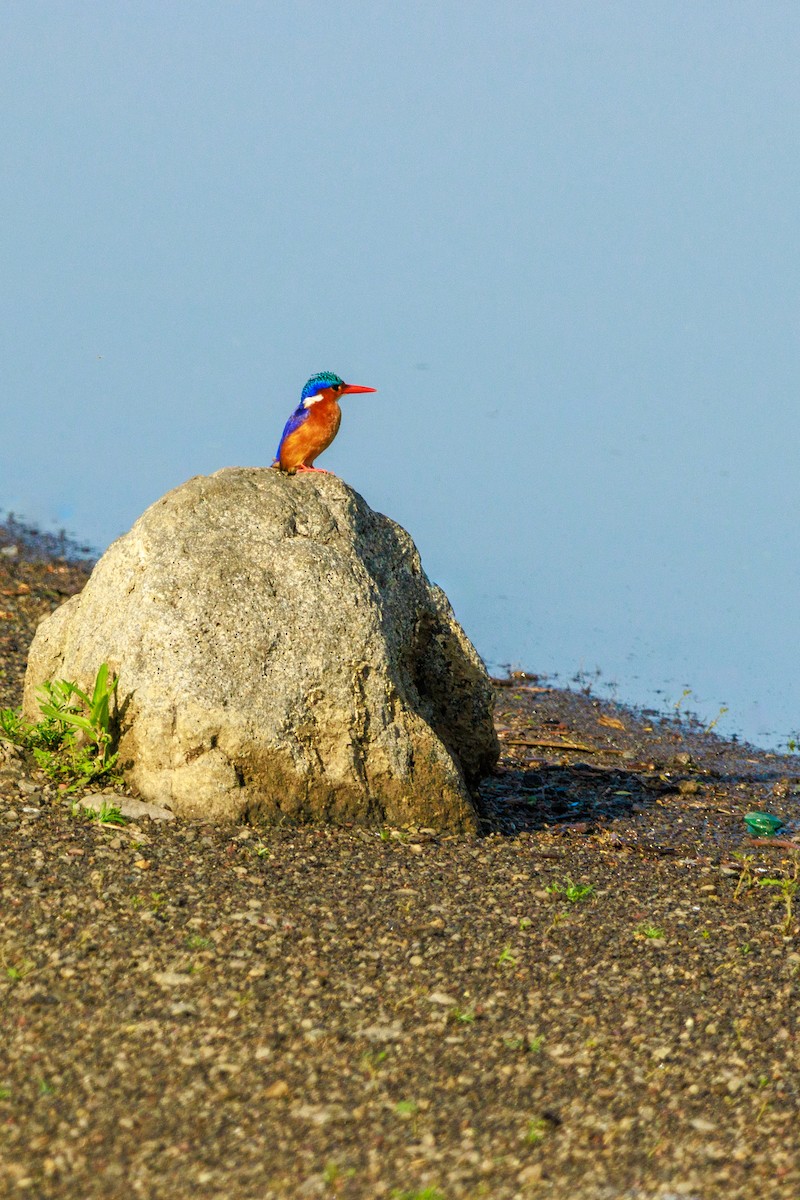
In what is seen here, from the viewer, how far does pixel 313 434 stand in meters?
8.27

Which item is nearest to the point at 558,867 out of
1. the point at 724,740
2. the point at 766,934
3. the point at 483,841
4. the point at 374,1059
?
the point at 483,841

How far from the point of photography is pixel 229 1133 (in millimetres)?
4758

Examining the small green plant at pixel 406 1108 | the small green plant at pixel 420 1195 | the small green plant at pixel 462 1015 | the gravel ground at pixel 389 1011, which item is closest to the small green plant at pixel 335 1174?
the gravel ground at pixel 389 1011

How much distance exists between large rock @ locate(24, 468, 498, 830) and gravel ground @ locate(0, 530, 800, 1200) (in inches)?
11.5

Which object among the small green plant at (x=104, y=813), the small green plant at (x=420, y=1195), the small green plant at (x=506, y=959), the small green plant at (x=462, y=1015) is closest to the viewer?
the small green plant at (x=420, y=1195)

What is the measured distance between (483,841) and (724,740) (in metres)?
6.06

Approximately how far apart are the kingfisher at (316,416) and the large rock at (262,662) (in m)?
0.26

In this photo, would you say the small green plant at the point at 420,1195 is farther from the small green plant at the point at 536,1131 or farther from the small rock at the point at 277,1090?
the small rock at the point at 277,1090

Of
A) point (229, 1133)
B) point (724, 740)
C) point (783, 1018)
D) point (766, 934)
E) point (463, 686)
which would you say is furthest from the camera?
point (724, 740)

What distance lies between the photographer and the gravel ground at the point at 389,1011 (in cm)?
466

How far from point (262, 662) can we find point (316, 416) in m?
1.72

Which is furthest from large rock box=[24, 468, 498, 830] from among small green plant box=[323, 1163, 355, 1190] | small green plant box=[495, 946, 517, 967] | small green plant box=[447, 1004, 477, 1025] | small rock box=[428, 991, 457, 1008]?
small green plant box=[323, 1163, 355, 1190]

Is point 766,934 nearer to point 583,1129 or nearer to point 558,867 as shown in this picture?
point 558,867

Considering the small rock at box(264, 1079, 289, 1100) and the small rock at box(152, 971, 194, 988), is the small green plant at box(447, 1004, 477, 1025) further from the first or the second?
the small rock at box(152, 971, 194, 988)
